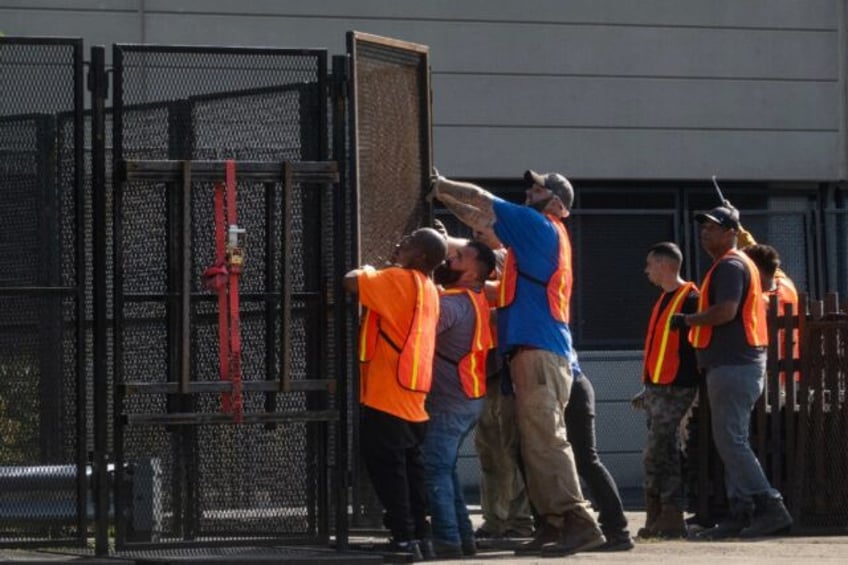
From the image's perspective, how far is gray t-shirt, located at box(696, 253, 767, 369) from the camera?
1171 cm

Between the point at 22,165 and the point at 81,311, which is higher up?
the point at 22,165

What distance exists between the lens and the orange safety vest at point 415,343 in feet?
31.5

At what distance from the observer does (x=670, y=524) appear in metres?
11.9

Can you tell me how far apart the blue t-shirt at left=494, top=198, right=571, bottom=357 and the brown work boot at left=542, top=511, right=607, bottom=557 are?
872 mm

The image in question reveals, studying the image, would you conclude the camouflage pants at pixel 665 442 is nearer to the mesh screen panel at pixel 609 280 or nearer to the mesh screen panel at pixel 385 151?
the mesh screen panel at pixel 385 151

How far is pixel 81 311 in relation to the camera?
372 inches

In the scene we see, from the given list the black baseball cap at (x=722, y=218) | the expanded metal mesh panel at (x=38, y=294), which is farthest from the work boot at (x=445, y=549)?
the black baseball cap at (x=722, y=218)

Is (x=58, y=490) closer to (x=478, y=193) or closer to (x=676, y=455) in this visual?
(x=478, y=193)

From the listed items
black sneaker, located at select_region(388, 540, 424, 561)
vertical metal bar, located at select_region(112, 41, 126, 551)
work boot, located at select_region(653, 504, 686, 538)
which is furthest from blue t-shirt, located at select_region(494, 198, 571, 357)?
work boot, located at select_region(653, 504, 686, 538)

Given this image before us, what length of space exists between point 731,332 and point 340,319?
3.10 meters

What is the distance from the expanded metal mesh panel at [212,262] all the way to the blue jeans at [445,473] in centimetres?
68

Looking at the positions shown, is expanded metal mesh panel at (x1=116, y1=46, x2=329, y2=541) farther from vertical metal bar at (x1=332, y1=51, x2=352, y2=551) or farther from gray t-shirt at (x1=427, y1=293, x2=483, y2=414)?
gray t-shirt at (x1=427, y1=293, x2=483, y2=414)

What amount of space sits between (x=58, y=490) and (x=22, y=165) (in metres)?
1.66

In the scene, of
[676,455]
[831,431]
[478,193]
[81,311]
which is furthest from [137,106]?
[831,431]
